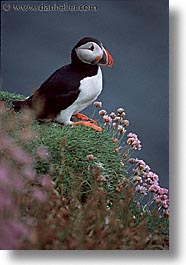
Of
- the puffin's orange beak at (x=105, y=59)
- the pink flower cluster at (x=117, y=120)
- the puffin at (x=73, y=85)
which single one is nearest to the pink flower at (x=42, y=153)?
the puffin at (x=73, y=85)

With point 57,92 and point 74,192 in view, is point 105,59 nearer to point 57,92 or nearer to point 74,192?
point 57,92

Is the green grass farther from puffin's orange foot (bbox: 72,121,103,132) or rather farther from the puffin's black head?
the puffin's black head

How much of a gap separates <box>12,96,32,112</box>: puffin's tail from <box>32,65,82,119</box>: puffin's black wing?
0.05 feet

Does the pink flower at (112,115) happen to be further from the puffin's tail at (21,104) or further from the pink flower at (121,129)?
the puffin's tail at (21,104)

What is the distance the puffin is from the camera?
2.08 meters

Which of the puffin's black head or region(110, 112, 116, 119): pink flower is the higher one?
the puffin's black head

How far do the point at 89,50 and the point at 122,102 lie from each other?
217 mm

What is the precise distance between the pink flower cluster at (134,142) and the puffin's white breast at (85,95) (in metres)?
0.19

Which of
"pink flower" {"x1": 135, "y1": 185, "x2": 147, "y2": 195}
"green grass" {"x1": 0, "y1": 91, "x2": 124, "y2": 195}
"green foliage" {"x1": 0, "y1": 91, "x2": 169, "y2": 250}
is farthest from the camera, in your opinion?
"pink flower" {"x1": 135, "y1": 185, "x2": 147, "y2": 195}

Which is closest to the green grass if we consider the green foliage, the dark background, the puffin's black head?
the green foliage

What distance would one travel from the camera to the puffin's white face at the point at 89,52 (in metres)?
2.08

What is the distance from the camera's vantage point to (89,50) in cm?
208

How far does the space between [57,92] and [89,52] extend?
0.18 metres

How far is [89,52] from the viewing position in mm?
2080
